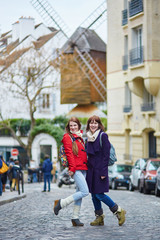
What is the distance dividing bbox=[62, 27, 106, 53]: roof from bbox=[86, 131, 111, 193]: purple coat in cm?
3842

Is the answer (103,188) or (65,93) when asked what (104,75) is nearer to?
(65,93)

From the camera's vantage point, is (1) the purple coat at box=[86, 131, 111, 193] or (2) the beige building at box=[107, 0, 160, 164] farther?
(2) the beige building at box=[107, 0, 160, 164]

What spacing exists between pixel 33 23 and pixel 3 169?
41462 mm

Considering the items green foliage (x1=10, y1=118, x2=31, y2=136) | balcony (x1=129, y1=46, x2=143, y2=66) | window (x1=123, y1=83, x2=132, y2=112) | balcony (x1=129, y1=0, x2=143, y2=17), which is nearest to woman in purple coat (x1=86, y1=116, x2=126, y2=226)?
balcony (x1=129, y1=46, x2=143, y2=66)

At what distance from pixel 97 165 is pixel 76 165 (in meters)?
0.35

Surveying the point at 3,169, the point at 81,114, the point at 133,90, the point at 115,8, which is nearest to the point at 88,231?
the point at 3,169

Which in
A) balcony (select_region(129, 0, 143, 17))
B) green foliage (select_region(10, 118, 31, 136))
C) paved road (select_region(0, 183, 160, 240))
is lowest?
paved road (select_region(0, 183, 160, 240))

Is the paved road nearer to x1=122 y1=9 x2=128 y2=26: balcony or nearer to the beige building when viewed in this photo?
the beige building

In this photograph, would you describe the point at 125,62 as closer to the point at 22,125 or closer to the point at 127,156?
the point at 127,156

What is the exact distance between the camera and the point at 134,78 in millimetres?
36938

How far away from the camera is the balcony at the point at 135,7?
3550cm

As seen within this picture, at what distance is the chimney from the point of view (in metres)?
53.4

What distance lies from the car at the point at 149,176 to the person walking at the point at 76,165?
47.6ft

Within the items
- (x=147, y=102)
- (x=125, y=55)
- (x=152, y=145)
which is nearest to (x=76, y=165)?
(x=152, y=145)
